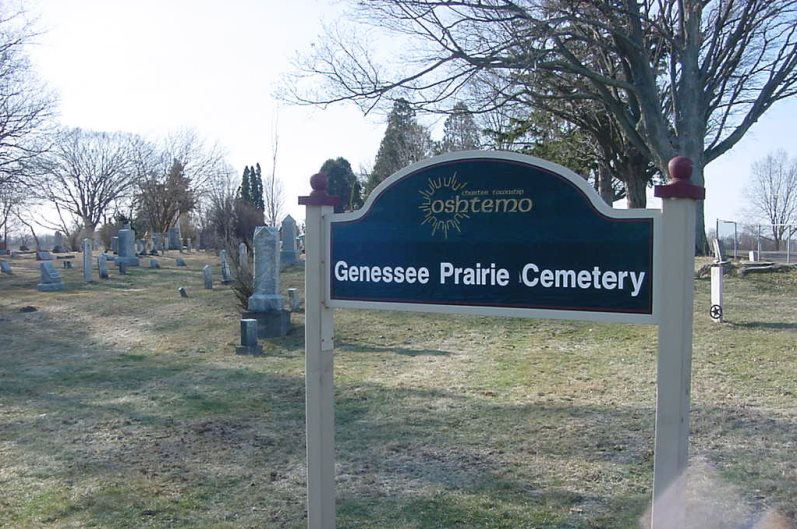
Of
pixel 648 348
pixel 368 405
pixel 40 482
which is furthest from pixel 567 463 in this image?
pixel 648 348

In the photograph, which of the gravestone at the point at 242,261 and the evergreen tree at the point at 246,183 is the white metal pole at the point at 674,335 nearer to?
the gravestone at the point at 242,261

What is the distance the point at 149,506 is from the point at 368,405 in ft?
9.01

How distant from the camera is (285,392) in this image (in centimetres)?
751

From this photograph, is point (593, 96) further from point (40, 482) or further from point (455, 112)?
point (40, 482)

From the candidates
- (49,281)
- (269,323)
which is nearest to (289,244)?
(49,281)

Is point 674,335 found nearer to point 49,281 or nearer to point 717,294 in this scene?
point 717,294

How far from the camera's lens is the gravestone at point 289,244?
2481 cm

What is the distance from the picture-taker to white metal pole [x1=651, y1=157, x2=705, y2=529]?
2.70m

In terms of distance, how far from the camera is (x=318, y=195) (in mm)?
3660

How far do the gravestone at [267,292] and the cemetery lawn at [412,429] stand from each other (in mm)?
664

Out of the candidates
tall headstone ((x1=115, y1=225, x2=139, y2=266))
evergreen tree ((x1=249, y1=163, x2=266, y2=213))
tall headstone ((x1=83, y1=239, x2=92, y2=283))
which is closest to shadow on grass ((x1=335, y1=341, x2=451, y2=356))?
tall headstone ((x1=83, y1=239, x2=92, y2=283))

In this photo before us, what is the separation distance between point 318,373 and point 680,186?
80.2 inches

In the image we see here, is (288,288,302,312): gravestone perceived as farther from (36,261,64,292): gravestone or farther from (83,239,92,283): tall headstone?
(83,239,92,283): tall headstone

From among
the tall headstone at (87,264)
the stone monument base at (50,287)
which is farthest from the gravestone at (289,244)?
the stone monument base at (50,287)
